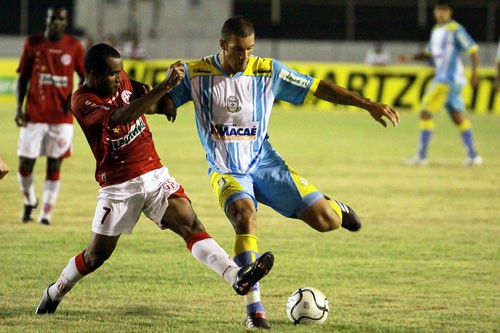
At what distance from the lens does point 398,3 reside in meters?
37.1

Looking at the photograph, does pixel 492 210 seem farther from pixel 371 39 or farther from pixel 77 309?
pixel 371 39

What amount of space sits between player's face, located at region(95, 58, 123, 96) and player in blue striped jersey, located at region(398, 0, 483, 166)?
1023 cm

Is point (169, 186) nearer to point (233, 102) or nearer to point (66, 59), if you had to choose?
point (233, 102)

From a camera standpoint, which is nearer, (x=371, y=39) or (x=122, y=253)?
(x=122, y=253)

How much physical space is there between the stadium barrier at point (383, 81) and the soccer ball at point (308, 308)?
19.2m

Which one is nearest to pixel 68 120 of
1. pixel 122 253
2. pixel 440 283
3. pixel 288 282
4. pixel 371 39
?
pixel 122 253

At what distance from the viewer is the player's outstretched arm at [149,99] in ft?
19.4

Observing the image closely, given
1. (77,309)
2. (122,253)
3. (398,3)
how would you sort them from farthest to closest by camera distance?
(398,3) < (122,253) < (77,309)

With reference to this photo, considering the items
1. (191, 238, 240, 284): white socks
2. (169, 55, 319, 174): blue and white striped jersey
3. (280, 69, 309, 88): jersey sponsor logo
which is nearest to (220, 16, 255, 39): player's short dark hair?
Result: (169, 55, 319, 174): blue and white striped jersey

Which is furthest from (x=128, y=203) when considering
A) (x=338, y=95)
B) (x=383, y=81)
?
(x=383, y=81)

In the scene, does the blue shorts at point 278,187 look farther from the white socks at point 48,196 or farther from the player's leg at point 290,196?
the white socks at point 48,196

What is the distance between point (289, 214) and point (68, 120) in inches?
169

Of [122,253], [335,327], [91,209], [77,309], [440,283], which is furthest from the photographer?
[91,209]

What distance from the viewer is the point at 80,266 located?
644cm
